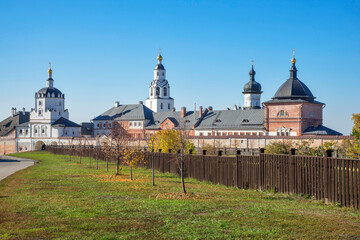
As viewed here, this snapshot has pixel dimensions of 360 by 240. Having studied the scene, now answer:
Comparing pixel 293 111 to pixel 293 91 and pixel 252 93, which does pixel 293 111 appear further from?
pixel 252 93

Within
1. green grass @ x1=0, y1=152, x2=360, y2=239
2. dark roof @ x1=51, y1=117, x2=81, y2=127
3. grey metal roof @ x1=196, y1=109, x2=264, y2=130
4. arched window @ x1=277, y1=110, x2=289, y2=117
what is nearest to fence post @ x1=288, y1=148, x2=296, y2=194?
green grass @ x1=0, y1=152, x2=360, y2=239

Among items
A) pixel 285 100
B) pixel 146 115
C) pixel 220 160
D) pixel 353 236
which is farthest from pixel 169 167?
pixel 146 115

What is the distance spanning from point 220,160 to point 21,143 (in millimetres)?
86077

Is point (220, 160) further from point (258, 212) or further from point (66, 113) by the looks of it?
point (66, 113)

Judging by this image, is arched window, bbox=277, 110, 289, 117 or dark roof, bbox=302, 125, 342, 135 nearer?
dark roof, bbox=302, 125, 342, 135

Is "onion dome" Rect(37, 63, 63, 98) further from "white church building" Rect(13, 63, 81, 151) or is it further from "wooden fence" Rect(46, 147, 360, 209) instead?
"wooden fence" Rect(46, 147, 360, 209)

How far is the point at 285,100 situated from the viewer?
2601 inches

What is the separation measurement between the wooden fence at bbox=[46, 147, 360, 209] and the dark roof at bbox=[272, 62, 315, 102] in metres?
46.8

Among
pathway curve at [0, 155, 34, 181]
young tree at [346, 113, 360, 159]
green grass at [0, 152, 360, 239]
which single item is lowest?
pathway curve at [0, 155, 34, 181]

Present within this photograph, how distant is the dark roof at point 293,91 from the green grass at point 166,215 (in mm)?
51697

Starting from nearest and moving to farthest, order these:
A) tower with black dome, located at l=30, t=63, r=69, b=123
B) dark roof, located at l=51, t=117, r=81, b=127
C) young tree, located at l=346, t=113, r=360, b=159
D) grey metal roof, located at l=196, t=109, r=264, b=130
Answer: young tree, located at l=346, t=113, r=360, b=159
grey metal roof, located at l=196, t=109, r=264, b=130
dark roof, located at l=51, t=117, r=81, b=127
tower with black dome, located at l=30, t=63, r=69, b=123

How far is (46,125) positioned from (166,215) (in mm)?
89294

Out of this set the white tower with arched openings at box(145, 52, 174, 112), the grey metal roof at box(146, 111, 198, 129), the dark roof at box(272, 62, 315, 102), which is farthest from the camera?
the white tower with arched openings at box(145, 52, 174, 112)

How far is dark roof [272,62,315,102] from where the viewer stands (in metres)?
66.4
